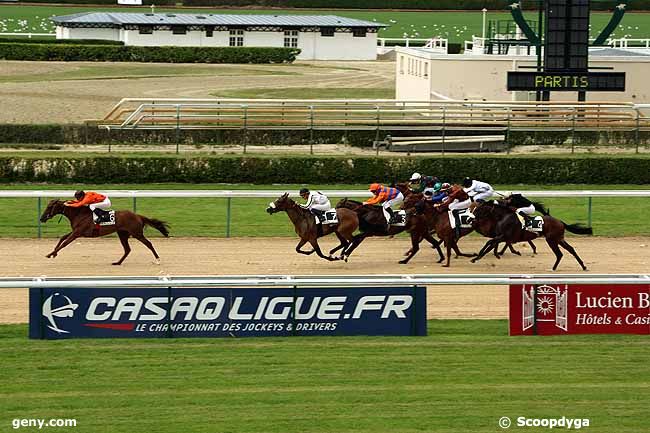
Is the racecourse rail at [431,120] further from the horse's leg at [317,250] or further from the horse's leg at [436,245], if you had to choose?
the horse's leg at [317,250]

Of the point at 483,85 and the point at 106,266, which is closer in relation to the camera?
the point at 106,266

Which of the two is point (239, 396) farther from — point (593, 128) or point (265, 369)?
point (593, 128)

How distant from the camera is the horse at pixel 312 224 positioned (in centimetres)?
1750

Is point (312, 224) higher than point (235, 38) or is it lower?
lower

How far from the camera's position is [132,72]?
49.2 m

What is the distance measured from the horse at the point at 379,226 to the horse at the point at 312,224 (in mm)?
113

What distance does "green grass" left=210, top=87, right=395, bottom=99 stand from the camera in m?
41.2

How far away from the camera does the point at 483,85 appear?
35.3 meters

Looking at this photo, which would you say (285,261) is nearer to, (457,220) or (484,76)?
(457,220)

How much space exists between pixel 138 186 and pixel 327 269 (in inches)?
300

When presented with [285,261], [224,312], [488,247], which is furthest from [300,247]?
[224,312]

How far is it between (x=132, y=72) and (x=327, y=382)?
127 feet

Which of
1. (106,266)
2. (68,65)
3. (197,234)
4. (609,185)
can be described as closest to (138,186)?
(197,234)

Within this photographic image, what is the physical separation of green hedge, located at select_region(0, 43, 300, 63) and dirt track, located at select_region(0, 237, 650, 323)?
111 ft
